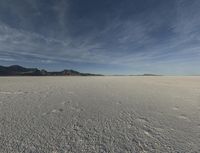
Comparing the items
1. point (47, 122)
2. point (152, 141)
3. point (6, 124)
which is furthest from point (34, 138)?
point (152, 141)

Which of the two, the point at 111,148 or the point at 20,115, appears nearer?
the point at 111,148

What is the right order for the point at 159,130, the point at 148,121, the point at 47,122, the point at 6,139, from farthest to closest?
1. the point at 148,121
2. the point at 47,122
3. the point at 159,130
4. the point at 6,139

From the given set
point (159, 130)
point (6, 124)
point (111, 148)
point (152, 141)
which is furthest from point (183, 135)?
point (6, 124)

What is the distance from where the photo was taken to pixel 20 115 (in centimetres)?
387

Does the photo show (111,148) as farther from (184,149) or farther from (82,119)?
(82,119)

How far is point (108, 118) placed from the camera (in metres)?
3.92

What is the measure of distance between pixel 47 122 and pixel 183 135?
3.35 metres

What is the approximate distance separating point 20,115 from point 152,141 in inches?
147

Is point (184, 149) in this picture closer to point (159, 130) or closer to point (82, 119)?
point (159, 130)

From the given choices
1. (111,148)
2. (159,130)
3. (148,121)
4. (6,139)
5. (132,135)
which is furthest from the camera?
(148,121)

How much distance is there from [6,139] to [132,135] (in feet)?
8.48

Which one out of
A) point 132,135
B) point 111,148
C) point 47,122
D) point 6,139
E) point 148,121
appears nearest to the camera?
point 111,148

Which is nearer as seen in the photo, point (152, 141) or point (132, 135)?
point (152, 141)

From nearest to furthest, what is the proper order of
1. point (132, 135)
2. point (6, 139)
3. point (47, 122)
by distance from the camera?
point (6, 139)
point (132, 135)
point (47, 122)
